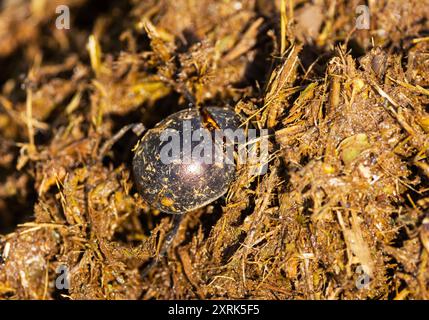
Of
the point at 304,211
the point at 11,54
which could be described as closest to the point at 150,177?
the point at 304,211

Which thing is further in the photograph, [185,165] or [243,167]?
[243,167]

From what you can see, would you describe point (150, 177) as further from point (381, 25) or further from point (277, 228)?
point (381, 25)

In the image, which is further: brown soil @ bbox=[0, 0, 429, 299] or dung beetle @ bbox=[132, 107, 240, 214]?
dung beetle @ bbox=[132, 107, 240, 214]

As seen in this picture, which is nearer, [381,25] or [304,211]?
[304,211]

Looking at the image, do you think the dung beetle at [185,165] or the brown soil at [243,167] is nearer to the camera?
the brown soil at [243,167]
